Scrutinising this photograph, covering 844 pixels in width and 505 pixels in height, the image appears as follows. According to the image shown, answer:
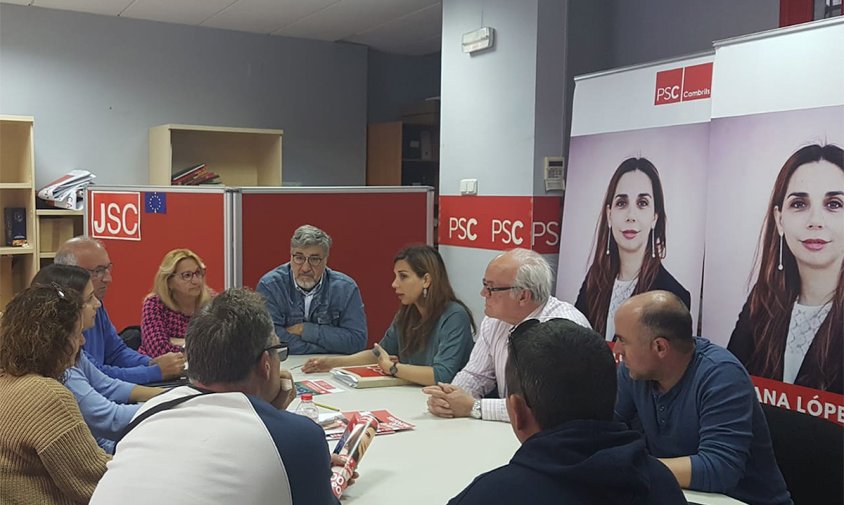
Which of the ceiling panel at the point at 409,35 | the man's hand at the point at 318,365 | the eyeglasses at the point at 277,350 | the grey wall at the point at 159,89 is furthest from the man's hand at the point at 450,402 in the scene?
the grey wall at the point at 159,89

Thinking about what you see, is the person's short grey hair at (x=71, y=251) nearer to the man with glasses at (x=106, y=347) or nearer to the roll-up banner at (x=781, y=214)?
the man with glasses at (x=106, y=347)

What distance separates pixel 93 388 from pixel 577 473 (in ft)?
6.55

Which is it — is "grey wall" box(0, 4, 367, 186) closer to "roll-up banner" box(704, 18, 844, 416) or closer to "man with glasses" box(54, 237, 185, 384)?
"man with glasses" box(54, 237, 185, 384)

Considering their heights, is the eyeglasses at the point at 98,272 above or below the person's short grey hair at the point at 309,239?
below

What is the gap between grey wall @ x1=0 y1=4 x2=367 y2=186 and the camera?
6.05 metres

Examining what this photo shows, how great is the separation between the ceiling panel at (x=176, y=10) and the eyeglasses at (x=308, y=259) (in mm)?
2883

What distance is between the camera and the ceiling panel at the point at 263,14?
227 inches

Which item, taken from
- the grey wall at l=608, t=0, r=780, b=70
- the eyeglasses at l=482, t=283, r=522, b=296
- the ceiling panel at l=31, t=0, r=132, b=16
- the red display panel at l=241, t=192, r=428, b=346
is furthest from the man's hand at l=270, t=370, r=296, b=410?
the ceiling panel at l=31, t=0, r=132, b=16

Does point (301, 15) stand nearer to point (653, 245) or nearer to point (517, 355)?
point (653, 245)

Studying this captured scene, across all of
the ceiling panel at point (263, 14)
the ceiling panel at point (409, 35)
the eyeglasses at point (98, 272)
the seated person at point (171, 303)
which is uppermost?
the ceiling panel at point (409, 35)

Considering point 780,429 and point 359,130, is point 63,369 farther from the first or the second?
point 359,130

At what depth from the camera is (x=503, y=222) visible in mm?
4688

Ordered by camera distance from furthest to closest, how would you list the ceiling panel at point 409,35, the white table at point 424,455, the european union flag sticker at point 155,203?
1. the ceiling panel at point 409,35
2. the european union flag sticker at point 155,203
3. the white table at point 424,455

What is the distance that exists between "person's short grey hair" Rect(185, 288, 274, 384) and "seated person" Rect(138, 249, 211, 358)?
1993 mm
